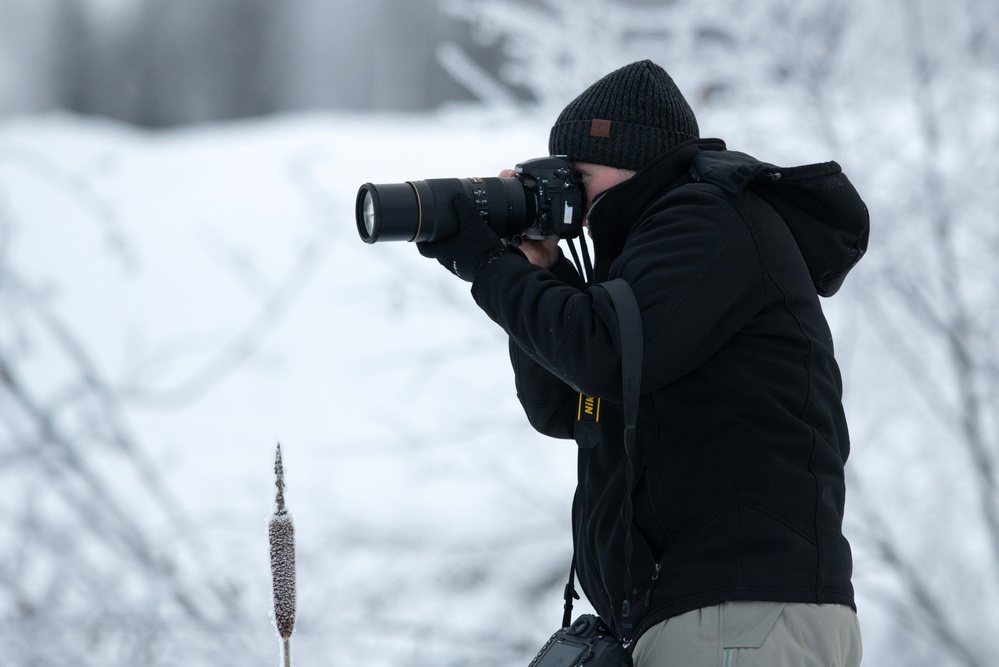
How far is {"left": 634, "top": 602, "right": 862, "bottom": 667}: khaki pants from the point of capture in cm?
Result: 111

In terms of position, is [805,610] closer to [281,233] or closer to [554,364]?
[554,364]

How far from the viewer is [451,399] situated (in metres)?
4.28

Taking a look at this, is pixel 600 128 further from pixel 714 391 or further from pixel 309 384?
pixel 309 384

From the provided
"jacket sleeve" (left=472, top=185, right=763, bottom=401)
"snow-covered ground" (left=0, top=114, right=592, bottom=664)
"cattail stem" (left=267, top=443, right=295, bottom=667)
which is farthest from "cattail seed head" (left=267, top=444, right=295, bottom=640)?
"snow-covered ground" (left=0, top=114, right=592, bottom=664)

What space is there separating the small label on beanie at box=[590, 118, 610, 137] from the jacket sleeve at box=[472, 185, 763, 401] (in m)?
0.18

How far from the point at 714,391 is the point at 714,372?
0.9 inches

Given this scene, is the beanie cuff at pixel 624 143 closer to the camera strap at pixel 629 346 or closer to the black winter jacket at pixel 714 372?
the black winter jacket at pixel 714 372

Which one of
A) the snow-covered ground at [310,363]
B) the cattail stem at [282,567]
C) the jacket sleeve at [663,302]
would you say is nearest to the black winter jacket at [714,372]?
the jacket sleeve at [663,302]

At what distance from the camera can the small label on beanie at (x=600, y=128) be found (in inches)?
51.5

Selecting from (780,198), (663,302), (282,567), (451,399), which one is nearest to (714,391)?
(663,302)

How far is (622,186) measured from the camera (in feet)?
4.04

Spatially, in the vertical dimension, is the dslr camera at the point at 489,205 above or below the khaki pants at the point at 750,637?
above

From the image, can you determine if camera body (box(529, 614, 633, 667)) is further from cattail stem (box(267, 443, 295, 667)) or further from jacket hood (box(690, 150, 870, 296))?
jacket hood (box(690, 150, 870, 296))

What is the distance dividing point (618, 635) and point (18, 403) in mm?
2044
